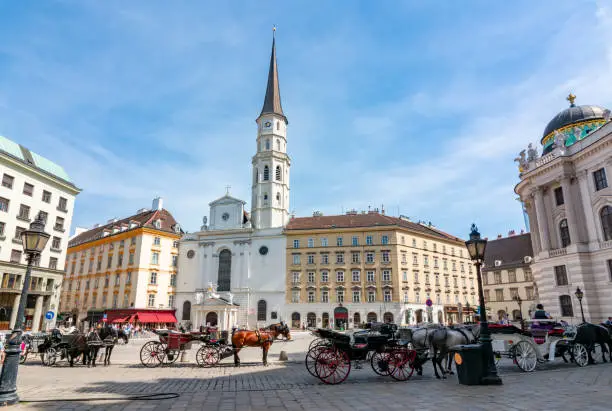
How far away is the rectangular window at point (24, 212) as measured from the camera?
35.9 metres

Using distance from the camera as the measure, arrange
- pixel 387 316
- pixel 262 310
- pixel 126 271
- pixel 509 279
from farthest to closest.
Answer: pixel 509 279
pixel 262 310
pixel 126 271
pixel 387 316

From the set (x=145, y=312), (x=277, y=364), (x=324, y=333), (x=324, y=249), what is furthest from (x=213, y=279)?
(x=324, y=333)

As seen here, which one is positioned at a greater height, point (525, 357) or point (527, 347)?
point (527, 347)

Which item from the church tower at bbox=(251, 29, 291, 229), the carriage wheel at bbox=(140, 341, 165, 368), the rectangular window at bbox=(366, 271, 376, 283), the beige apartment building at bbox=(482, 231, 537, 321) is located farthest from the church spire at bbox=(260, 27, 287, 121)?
the carriage wheel at bbox=(140, 341, 165, 368)

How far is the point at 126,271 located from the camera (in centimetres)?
5266

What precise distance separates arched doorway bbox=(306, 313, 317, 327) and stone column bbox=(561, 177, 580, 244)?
31.9m

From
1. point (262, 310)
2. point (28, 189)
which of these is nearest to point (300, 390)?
point (28, 189)

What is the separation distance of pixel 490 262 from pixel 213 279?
148 feet

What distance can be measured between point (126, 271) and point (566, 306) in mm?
49950

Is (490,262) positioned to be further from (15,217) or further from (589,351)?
(15,217)

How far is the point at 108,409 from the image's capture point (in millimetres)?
7484

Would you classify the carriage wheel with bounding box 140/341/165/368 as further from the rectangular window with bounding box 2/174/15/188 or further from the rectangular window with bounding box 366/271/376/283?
the rectangular window with bounding box 366/271/376/283

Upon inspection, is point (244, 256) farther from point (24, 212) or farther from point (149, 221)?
point (24, 212)

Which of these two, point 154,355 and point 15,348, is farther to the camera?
point 154,355
